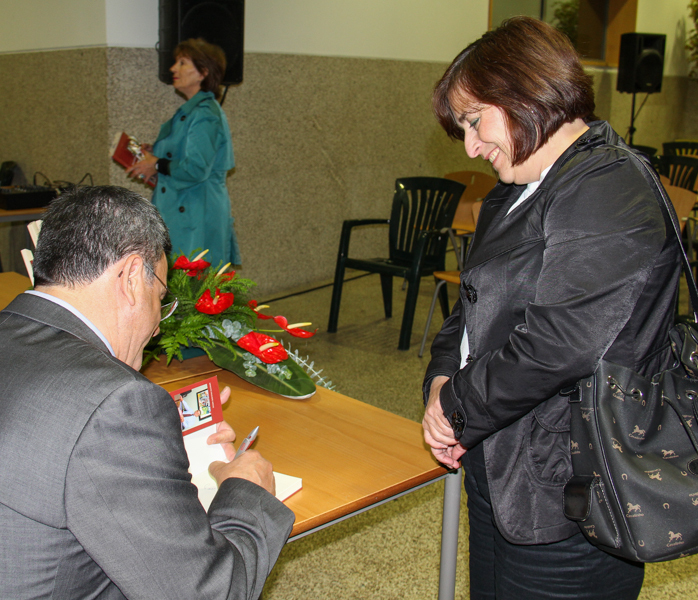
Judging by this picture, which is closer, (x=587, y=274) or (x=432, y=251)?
(x=587, y=274)

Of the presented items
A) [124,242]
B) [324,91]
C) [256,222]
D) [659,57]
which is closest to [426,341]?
[256,222]

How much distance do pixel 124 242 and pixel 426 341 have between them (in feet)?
12.1

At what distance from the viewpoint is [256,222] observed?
5.34 m

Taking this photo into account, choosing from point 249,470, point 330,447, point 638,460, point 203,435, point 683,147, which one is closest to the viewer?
point 638,460

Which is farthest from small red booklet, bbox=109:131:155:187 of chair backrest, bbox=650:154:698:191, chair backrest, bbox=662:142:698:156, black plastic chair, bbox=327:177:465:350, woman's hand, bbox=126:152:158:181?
chair backrest, bbox=662:142:698:156

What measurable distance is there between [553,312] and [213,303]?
971 mm

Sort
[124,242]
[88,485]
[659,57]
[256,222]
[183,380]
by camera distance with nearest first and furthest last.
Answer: [88,485] → [124,242] → [183,380] → [256,222] → [659,57]

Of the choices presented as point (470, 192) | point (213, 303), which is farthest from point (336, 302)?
point (213, 303)

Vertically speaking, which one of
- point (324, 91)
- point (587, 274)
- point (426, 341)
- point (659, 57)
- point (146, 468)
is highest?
point (659, 57)

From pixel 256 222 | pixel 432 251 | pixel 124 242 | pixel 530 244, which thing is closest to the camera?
pixel 124 242

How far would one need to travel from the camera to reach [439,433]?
1.31m

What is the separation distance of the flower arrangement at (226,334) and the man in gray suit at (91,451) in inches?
29.5

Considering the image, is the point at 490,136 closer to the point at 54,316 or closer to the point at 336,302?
the point at 54,316

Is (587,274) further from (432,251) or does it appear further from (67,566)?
(432,251)
